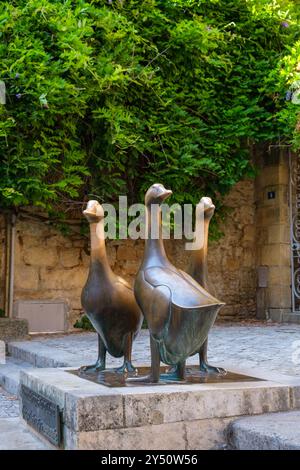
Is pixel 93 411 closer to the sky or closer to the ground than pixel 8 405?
closer to the sky

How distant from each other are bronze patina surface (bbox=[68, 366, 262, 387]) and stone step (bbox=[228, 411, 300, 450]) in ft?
1.02

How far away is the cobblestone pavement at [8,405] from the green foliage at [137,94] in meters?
2.36

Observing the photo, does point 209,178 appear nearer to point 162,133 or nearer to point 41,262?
point 162,133

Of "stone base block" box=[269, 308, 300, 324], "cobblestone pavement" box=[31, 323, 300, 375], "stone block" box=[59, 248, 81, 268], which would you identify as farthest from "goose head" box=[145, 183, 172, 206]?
"stone base block" box=[269, 308, 300, 324]

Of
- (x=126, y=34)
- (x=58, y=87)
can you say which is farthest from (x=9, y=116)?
(x=126, y=34)

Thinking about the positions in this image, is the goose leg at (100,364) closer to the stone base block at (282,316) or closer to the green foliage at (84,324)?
the green foliage at (84,324)

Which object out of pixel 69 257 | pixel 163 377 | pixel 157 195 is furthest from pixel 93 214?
pixel 69 257

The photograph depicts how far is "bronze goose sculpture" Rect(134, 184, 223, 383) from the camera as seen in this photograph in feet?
8.68

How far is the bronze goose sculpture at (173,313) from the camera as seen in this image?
2.65m

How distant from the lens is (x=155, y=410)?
2506 mm

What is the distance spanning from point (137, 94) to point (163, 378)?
493cm

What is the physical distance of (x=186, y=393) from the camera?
2574 millimetres

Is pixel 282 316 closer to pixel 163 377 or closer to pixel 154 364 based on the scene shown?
pixel 163 377

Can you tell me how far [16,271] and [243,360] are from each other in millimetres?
3791
